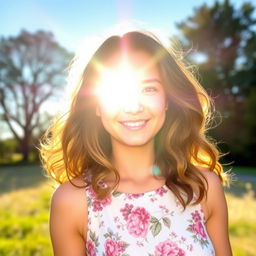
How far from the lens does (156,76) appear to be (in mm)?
2650

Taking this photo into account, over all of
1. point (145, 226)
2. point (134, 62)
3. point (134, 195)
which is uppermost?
point (134, 62)

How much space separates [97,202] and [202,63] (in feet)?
119

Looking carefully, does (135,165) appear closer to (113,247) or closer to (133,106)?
(133,106)

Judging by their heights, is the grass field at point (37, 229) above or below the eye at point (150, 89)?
below

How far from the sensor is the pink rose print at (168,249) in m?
2.43

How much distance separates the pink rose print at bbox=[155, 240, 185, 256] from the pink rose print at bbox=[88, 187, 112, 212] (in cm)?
35

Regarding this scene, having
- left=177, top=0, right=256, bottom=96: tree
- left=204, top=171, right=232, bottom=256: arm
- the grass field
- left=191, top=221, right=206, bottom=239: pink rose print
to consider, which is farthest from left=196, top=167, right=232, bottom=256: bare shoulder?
left=177, top=0, right=256, bottom=96: tree

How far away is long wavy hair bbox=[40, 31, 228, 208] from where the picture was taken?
269cm

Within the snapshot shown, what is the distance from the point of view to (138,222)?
251 centimetres

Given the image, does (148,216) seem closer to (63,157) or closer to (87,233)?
(87,233)

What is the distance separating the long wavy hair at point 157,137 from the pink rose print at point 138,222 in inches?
7.0

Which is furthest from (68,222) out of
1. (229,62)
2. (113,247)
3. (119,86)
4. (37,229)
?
(229,62)

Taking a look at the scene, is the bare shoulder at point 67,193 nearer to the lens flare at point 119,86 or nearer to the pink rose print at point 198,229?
the lens flare at point 119,86

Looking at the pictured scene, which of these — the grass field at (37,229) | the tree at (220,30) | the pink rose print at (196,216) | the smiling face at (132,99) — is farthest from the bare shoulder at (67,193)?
the tree at (220,30)
